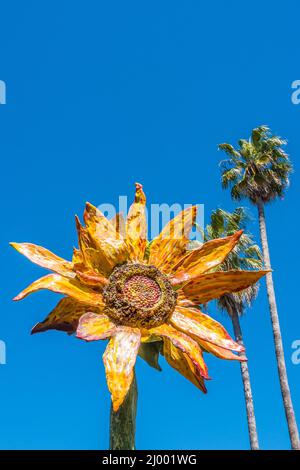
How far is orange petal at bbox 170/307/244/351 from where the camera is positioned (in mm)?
6434

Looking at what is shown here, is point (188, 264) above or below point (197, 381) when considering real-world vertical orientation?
above

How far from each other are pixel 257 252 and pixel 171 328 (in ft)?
49.3

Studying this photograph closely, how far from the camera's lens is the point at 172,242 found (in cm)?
718

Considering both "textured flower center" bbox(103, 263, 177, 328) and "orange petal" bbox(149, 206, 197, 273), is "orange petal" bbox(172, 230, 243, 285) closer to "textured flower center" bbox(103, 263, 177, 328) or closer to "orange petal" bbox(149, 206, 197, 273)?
"orange petal" bbox(149, 206, 197, 273)

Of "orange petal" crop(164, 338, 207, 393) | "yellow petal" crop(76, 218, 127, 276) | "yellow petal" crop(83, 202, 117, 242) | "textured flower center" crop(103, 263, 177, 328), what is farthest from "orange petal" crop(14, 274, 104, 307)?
"orange petal" crop(164, 338, 207, 393)

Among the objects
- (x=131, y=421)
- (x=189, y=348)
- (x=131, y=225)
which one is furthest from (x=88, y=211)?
(x=131, y=421)

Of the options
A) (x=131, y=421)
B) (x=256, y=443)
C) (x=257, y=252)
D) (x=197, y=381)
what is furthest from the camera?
(x=257, y=252)

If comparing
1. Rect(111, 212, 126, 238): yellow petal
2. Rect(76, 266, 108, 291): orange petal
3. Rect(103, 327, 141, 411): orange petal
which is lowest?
Rect(103, 327, 141, 411): orange petal

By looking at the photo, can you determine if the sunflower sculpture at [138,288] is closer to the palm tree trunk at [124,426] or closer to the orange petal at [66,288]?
A: the orange petal at [66,288]

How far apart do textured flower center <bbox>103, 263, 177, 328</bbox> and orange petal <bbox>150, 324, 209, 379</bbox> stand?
0.61 ft

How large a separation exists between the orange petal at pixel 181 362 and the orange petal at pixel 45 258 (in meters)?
1.39

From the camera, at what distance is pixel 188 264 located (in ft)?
23.3

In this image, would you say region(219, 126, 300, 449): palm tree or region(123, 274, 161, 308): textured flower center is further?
region(219, 126, 300, 449): palm tree
